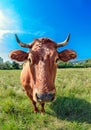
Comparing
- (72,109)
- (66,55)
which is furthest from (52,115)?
(66,55)

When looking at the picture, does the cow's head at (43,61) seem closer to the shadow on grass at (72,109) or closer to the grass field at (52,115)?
the grass field at (52,115)

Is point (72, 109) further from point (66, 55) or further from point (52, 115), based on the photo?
point (66, 55)

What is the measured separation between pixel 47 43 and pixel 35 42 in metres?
0.38

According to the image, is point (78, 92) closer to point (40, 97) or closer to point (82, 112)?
point (82, 112)

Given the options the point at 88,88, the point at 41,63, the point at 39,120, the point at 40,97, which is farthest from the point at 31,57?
the point at 88,88

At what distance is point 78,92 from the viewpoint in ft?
37.7

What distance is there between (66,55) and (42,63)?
1.44m

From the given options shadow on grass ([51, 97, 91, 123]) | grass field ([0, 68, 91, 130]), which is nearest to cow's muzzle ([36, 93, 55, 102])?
grass field ([0, 68, 91, 130])

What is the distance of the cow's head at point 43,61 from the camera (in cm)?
688

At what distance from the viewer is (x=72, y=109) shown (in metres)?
8.98

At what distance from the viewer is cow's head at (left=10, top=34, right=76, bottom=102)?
22.6ft

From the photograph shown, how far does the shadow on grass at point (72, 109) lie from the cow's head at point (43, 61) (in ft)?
5.08

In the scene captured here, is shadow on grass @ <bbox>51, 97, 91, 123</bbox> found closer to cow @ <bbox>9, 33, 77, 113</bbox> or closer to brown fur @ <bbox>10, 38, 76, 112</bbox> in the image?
cow @ <bbox>9, 33, 77, 113</bbox>

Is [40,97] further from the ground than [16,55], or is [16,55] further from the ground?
[16,55]
